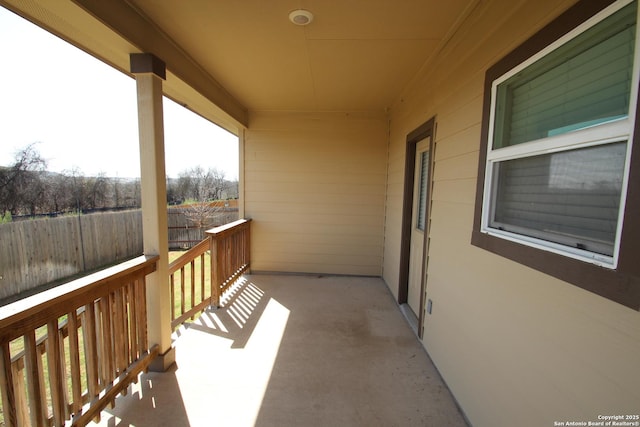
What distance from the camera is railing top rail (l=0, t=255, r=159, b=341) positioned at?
3.51 ft

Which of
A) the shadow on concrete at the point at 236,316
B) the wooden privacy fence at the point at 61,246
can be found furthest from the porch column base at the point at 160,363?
the wooden privacy fence at the point at 61,246

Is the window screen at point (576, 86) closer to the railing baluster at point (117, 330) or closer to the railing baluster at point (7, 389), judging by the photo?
the railing baluster at point (7, 389)

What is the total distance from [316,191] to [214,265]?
1.98 meters

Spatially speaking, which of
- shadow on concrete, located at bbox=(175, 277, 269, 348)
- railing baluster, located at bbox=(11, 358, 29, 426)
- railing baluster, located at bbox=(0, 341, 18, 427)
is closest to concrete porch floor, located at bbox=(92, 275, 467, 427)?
shadow on concrete, located at bbox=(175, 277, 269, 348)

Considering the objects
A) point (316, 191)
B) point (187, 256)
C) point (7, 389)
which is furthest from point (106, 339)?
point (316, 191)

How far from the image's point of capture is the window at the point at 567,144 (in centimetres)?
81

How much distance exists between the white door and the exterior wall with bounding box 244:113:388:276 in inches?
45.1

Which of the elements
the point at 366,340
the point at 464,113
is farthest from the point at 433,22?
the point at 366,340

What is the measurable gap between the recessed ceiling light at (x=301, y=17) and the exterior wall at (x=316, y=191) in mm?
2321

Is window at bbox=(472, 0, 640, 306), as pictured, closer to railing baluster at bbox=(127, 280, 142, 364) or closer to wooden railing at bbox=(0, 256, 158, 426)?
wooden railing at bbox=(0, 256, 158, 426)

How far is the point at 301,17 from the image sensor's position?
179cm

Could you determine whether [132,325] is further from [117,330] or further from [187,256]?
[187,256]

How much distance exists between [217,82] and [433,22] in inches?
94.3

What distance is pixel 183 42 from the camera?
84.4 inches
